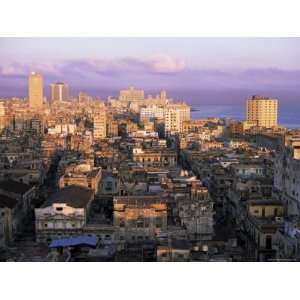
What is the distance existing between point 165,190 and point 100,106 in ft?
31.0

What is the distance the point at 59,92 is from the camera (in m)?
14.4

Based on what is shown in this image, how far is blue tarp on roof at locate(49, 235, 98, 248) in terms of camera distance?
A: 4.64 metres

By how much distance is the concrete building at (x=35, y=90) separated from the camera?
1048 cm

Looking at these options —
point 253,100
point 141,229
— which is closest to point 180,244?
point 141,229

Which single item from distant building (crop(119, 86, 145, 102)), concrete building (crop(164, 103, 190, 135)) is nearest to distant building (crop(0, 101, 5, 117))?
distant building (crop(119, 86, 145, 102))

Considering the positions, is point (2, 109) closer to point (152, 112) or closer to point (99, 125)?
point (99, 125)

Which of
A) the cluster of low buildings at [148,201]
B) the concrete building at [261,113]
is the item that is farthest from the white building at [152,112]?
the cluster of low buildings at [148,201]

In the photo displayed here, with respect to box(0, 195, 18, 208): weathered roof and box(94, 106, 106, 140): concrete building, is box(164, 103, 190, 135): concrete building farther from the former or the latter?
box(0, 195, 18, 208): weathered roof

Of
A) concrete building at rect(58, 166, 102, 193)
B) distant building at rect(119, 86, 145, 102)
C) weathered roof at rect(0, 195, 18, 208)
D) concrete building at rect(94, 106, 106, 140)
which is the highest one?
distant building at rect(119, 86, 145, 102)

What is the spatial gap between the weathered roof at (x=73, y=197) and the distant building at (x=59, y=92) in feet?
21.5

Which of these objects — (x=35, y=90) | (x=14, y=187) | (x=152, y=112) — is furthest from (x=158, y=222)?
(x=152, y=112)

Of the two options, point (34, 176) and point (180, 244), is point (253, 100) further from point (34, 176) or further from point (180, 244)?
point (180, 244)

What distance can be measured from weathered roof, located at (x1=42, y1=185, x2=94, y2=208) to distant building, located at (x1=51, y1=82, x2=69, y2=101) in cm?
656

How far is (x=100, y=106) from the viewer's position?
1546cm
